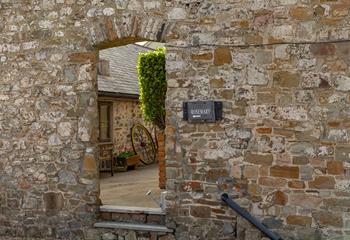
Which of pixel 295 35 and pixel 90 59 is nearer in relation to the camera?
pixel 295 35

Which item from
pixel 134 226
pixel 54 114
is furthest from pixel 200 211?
pixel 54 114

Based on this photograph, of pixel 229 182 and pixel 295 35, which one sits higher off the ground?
pixel 295 35

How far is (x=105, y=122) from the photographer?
1214 centimetres

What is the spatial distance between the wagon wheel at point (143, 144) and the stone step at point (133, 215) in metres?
6.85

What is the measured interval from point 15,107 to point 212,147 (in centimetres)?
263

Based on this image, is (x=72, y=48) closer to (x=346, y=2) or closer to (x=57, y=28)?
(x=57, y=28)

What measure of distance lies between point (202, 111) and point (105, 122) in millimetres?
7198

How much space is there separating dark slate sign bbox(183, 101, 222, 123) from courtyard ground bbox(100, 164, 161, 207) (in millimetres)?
2033

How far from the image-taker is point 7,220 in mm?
6168

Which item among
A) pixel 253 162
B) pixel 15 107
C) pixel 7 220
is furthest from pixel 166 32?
pixel 7 220

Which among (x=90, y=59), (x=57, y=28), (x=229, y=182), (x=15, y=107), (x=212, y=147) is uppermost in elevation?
(x=57, y=28)

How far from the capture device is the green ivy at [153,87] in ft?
26.6

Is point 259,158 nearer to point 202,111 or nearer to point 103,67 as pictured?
point 202,111

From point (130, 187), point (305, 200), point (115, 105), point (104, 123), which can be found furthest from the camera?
point (115, 105)
